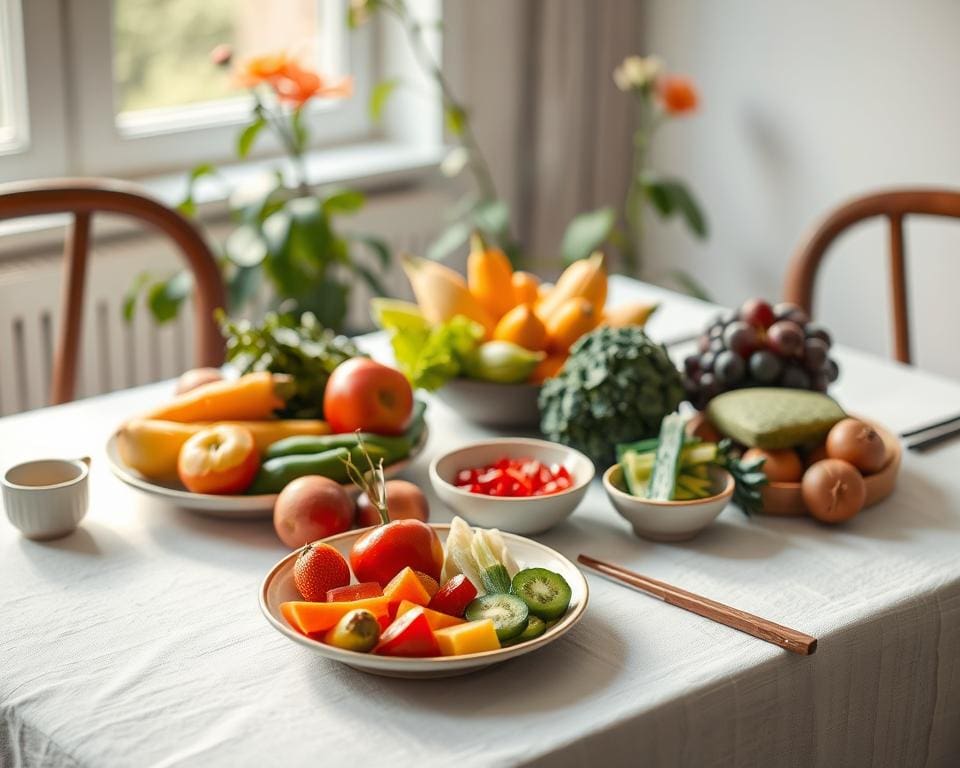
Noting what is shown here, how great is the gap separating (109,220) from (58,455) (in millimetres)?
1100

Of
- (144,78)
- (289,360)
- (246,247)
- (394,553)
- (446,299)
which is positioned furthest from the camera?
(144,78)

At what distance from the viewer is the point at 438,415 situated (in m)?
1.55

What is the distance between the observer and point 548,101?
2.92m

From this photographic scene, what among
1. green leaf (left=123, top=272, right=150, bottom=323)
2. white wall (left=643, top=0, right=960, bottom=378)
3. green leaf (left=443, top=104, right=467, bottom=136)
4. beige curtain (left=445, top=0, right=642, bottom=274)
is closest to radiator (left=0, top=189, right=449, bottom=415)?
green leaf (left=123, top=272, right=150, bottom=323)

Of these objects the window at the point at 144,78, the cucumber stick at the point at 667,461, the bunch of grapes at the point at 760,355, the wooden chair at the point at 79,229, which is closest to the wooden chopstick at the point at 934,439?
the bunch of grapes at the point at 760,355

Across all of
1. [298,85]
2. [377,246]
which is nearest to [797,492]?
[298,85]

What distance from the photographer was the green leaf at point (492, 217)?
2.61 m

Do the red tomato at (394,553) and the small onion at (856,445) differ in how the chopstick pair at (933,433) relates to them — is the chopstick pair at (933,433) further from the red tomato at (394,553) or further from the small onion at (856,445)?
the red tomato at (394,553)

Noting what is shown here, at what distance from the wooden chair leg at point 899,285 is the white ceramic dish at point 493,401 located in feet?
2.22

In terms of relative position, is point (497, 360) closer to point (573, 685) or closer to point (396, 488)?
point (396, 488)

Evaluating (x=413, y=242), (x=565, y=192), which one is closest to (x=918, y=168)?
(x=565, y=192)

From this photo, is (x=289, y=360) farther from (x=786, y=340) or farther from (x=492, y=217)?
(x=492, y=217)

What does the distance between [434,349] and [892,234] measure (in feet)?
2.64

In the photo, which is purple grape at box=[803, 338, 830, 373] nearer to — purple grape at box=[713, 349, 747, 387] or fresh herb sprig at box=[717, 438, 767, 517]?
purple grape at box=[713, 349, 747, 387]
